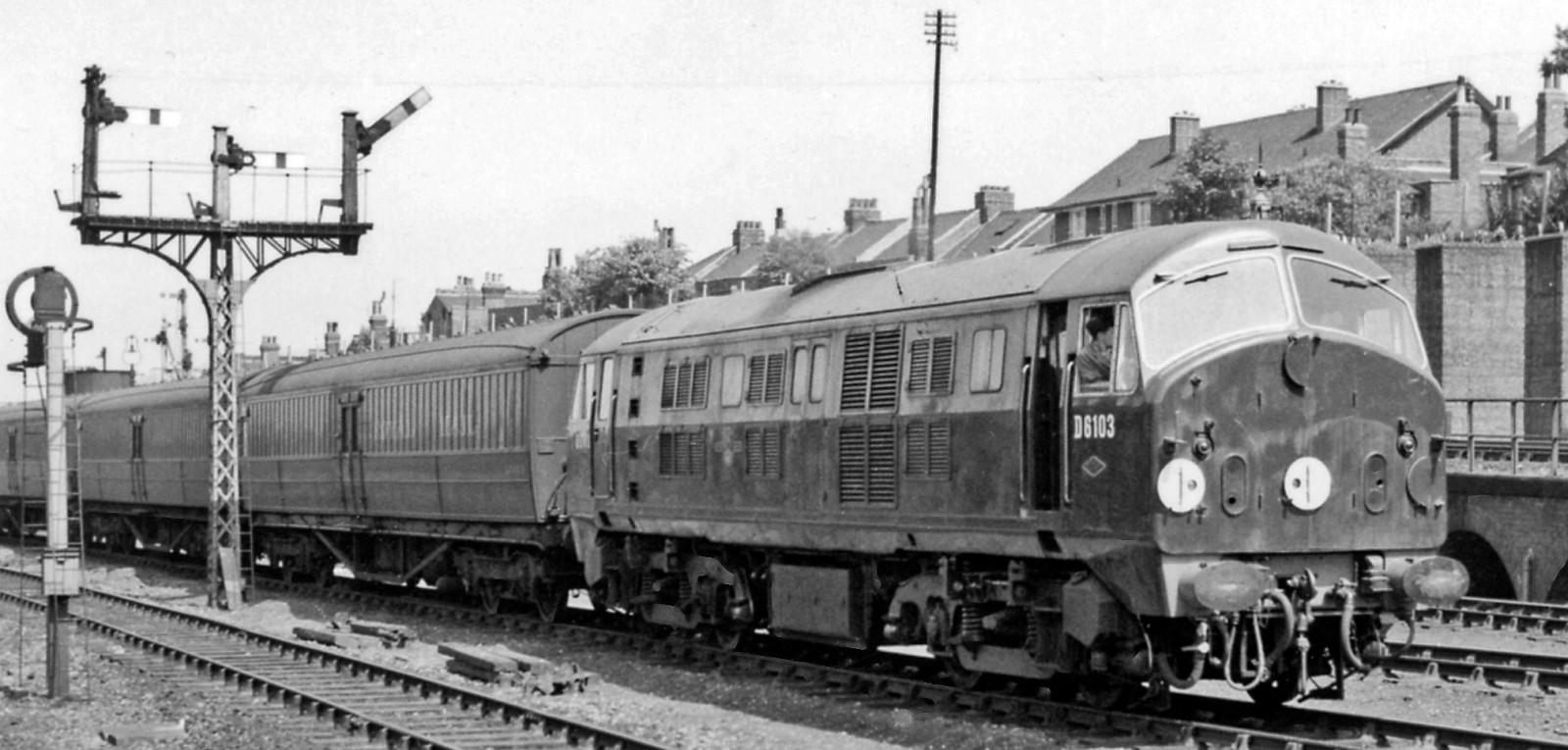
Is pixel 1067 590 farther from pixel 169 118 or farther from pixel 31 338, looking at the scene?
pixel 169 118

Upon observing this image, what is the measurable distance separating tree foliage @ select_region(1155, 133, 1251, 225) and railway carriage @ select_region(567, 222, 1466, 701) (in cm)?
4913

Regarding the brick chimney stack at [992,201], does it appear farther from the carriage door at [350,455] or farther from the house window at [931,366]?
the house window at [931,366]

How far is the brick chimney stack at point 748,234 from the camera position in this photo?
378ft

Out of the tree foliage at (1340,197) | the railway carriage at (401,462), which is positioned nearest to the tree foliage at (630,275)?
the tree foliage at (1340,197)

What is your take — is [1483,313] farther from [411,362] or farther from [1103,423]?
[1103,423]

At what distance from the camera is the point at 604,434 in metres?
21.5

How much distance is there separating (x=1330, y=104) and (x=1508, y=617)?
60.7 metres

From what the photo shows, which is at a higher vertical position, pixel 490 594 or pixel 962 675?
pixel 962 675

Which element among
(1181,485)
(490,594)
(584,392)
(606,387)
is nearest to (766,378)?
(606,387)

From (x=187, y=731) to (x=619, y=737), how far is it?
4087 millimetres

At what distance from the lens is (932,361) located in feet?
51.7

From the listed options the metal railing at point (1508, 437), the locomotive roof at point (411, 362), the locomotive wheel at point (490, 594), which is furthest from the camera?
the metal railing at point (1508, 437)

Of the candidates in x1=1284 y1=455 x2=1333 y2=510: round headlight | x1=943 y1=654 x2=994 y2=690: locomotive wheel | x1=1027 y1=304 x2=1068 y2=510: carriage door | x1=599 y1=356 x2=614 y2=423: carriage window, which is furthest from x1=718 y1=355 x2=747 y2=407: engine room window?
x1=1284 y1=455 x2=1333 y2=510: round headlight

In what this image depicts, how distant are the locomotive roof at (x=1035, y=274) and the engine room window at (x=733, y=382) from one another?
0.34m
